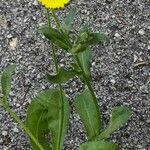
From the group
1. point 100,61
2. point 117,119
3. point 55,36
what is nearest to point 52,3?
point 55,36

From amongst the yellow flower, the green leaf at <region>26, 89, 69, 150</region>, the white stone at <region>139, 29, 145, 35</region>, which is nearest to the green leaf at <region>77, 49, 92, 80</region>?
the green leaf at <region>26, 89, 69, 150</region>

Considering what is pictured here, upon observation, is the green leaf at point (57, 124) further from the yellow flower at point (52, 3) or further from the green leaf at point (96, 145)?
the yellow flower at point (52, 3)

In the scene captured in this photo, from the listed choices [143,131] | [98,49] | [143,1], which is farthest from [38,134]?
[143,1]

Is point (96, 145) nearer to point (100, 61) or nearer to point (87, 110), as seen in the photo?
point (87, 110)

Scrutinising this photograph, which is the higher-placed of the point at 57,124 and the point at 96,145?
the point at 57,124

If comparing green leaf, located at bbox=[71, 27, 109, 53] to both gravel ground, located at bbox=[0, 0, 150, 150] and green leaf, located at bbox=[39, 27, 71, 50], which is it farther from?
gravel ground, located at bbox=[0, 0, 150, 150]
